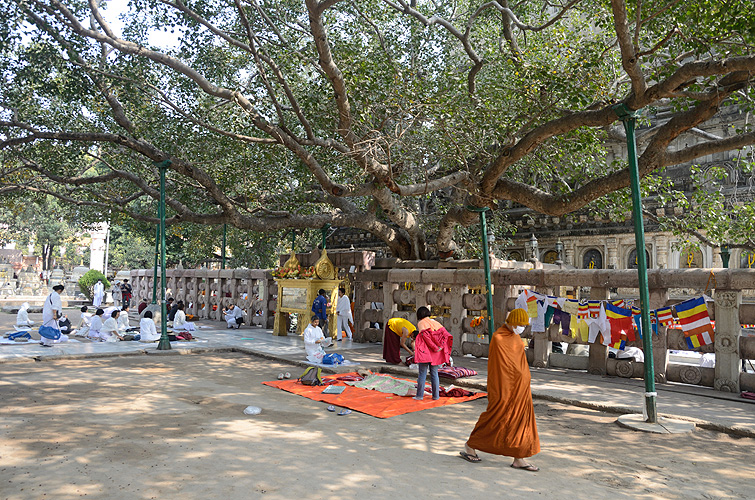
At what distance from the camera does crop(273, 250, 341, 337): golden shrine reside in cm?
1619

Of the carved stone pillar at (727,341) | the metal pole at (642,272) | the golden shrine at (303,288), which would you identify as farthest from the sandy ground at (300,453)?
the golden shrine at (303,288)

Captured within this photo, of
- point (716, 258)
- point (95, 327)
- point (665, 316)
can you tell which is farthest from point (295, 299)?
point (716, 258)

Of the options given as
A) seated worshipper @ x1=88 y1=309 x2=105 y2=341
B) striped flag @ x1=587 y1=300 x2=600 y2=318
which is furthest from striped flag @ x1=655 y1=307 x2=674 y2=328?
seated worshipper @ x1=88 y1=309 x2=105 y2=341

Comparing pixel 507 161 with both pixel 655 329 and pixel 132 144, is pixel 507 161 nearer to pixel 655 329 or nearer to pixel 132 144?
pixel 655 329

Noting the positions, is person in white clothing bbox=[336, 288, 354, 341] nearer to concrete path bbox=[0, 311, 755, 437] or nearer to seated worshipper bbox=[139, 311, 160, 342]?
concrete path bbox=[0, 311, 755, 437]

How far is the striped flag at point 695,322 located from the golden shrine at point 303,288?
9.23 meters

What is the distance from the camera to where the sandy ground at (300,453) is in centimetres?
485

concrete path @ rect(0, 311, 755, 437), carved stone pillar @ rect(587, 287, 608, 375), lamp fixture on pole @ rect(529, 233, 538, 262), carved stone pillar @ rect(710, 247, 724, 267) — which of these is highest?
lamp fixture on pole @ rect(529, 233, 538, 262)

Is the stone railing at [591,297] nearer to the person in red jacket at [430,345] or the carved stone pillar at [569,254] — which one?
the person in red jacket at [430,345]

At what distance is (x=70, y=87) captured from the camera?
40.6ft

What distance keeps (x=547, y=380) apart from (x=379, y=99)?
6.88 m

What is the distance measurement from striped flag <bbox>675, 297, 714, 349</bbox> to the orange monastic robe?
5.52 metres

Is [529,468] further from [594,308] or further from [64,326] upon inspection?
[64,326]

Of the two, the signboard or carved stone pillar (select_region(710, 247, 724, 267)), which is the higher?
carved stone pillar (select_region(710, 247, 724, 267))
